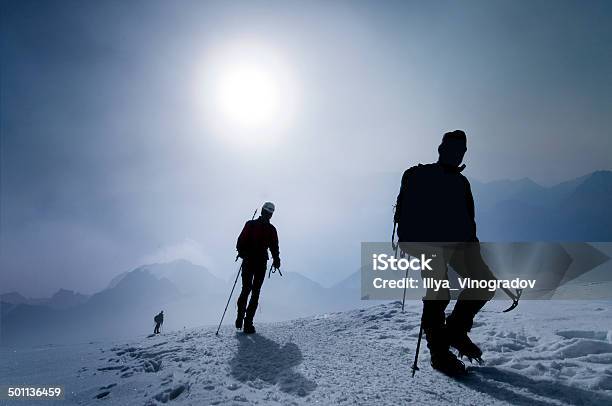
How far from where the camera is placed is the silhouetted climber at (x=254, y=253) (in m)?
7.88

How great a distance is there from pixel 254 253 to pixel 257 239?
360mm

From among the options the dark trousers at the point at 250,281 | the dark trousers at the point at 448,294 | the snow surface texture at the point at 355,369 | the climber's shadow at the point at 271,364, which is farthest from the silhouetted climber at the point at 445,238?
the dark trousers at the point at 250,281

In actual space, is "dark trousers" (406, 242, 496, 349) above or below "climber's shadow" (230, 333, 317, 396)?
above

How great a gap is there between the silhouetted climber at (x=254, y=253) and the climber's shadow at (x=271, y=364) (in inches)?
54.3

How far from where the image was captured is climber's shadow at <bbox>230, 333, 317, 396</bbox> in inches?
150

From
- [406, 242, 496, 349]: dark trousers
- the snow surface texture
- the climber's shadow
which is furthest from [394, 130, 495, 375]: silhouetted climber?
the climber's shadow

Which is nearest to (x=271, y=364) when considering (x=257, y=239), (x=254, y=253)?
(x=254, y=253)

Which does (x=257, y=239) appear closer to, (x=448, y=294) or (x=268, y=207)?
(x=268, y=207)

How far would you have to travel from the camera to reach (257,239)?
801cm

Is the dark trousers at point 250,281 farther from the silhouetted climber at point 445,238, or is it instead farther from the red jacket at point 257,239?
the silhouetted climber at point 445,238

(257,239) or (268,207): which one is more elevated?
(268,207)

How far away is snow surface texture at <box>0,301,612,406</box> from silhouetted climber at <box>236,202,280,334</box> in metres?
0.80

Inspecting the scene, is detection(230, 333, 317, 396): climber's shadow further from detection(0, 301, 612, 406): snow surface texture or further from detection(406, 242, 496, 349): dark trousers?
detection(406, 242, 496, 349): dark trousers

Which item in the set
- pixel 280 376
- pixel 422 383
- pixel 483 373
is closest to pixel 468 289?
pixel 483 373
